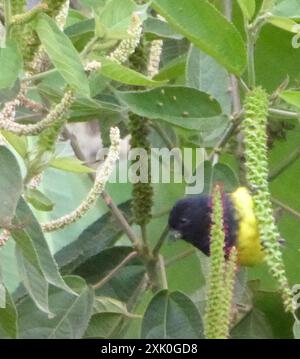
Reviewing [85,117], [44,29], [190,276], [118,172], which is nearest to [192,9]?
[44,29]

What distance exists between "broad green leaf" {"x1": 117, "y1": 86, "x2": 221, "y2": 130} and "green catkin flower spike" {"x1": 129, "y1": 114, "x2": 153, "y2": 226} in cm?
7

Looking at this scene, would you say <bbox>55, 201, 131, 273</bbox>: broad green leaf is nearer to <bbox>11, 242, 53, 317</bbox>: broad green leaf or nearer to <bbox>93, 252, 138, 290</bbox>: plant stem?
<bbox>93, 252, 138, 290</bbox>: plant stem

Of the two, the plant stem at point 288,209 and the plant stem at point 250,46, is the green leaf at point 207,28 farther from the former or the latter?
the plant stem at point 288,209

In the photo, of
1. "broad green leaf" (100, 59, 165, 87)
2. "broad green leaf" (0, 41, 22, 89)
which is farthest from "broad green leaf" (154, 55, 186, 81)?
"broad green leaf" (0, 41, 22, 89)

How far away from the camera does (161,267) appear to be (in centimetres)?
120

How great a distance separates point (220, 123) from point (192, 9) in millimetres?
209

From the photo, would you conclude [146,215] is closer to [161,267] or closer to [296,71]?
[161,267]

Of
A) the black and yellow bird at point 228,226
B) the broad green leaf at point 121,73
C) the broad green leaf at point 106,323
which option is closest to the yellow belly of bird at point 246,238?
the black and yellow bird at point 228,226

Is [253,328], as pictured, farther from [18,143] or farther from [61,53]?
[61,53]

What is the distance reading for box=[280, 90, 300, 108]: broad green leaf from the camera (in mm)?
983

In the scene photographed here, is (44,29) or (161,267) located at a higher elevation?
(44,29)

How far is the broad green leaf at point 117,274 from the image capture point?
1291mm

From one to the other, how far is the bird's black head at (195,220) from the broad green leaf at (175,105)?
228 millimetres

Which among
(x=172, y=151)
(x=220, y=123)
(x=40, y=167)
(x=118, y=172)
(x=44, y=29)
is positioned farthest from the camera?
(x=118, y=172)
